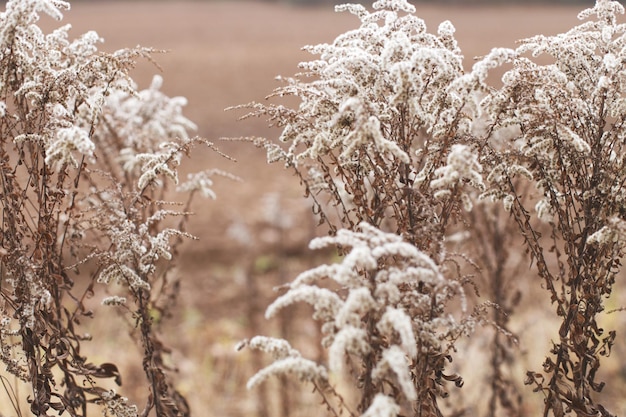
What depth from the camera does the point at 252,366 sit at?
6457 millimetres

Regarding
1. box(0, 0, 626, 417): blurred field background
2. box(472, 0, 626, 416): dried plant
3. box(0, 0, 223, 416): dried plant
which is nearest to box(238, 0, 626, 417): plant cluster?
box(472, 0, 626, 416): dried plant

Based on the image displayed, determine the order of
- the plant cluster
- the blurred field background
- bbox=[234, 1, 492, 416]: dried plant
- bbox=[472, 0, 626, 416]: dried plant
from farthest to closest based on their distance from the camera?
the blurred field background < bbox=[472, 0, 626, 416]: dried plant < the plant cluster < bbox=[234, 1, 492, 416]: dried plant

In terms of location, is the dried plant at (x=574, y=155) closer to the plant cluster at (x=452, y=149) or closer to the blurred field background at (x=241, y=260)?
the plant cluster at (x=452, y=149)

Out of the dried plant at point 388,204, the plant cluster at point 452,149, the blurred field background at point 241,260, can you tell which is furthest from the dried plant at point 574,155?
the blurred field background at point 241,260

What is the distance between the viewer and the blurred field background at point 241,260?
19.3 ft

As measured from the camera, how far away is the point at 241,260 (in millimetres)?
10367

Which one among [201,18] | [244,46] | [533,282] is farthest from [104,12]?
[533,282]

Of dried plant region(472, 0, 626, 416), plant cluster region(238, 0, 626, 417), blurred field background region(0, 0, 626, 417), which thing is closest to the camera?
plant cluster region(238, 0, 626, 417)

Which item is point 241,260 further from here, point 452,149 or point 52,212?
point 452,149

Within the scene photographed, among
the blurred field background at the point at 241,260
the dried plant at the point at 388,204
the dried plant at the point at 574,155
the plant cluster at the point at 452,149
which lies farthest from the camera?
the blurred field background at the point at 241,260

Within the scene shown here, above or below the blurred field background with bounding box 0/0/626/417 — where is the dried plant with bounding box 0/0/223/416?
below

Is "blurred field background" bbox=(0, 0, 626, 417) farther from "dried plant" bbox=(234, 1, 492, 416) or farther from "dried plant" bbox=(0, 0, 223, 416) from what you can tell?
"dried plant" bbox=(234, 1, 492, 416)

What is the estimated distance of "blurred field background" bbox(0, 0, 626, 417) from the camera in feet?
19.3

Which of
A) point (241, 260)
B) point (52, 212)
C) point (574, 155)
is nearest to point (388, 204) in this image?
point (574, 155)
